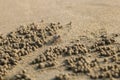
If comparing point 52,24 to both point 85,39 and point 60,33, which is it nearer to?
point 60,33

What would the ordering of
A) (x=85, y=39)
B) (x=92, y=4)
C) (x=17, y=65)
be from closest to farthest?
(x=17, y=65)
(x=85, y=39)
(x=92, y=4)

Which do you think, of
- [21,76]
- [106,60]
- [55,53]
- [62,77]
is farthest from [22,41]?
[106,60]

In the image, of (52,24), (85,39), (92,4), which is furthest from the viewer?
(92,4)

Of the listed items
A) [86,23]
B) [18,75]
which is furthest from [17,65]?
[86,23]

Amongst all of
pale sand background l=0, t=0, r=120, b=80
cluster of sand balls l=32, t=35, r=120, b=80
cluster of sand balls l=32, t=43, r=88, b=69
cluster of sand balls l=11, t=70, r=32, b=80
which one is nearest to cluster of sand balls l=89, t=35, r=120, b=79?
cluster of sand balls l=32, t=35, r=120, b=80

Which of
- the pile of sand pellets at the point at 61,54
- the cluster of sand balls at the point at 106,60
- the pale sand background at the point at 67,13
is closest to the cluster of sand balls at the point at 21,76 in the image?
the pile of sand pellets at the point at 61,54

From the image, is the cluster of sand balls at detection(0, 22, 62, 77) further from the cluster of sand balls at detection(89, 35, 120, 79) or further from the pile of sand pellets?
the cluster of sand balls at detection(89, 35, 120, 79)

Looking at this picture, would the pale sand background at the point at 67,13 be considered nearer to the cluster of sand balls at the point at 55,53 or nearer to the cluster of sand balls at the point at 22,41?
the cluster of sand balls at the point at 22,41

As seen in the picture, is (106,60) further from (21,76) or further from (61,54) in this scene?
(21,76)
